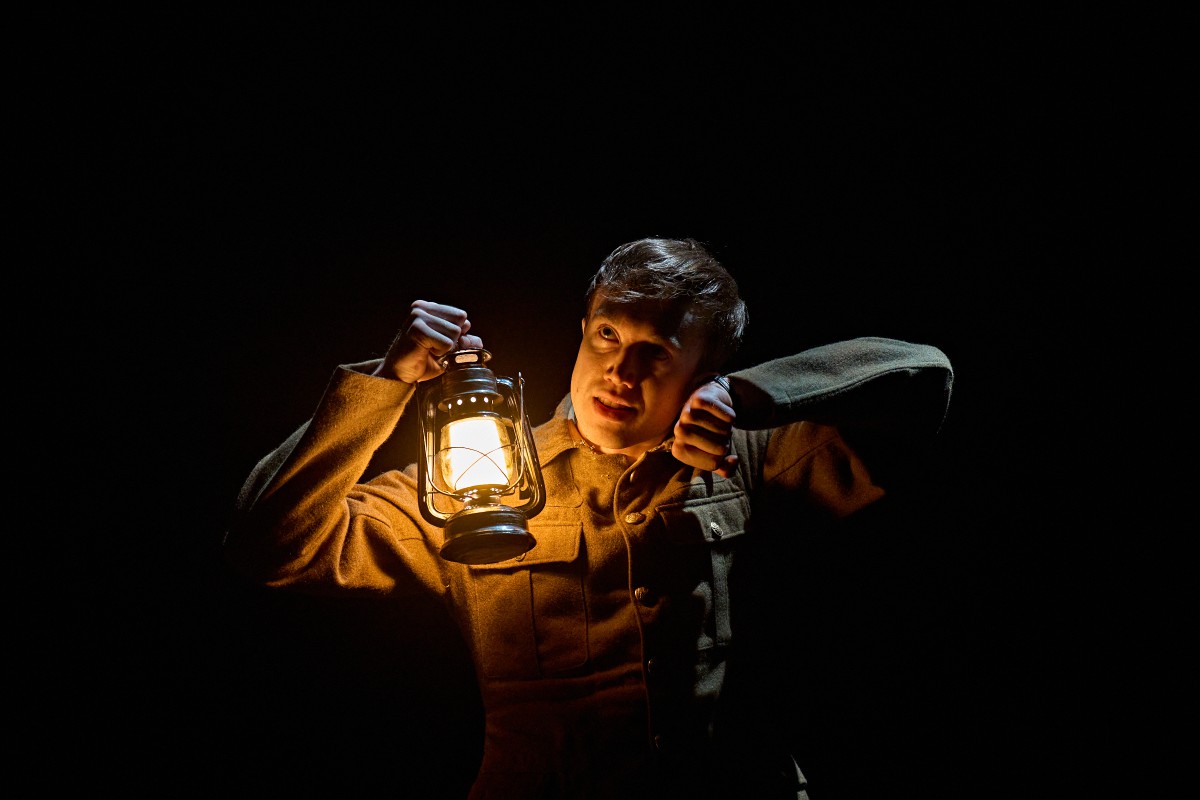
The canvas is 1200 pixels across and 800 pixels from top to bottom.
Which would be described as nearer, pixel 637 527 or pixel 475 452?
pixel 475 452

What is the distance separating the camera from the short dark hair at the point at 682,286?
1851 millimetres

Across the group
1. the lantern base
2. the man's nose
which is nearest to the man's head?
the man's nose

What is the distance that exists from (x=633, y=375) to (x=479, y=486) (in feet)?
1.57

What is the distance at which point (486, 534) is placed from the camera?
1434 mm

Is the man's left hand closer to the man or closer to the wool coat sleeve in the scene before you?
the man

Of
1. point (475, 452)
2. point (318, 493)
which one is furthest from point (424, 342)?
point (318, 493)

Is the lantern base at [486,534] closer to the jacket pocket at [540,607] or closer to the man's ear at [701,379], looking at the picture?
the jacket pocket at [540,607]

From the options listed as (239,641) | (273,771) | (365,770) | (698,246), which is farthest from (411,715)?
(698,246)

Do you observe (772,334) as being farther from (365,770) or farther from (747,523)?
(365,770)

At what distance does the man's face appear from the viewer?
1810mm

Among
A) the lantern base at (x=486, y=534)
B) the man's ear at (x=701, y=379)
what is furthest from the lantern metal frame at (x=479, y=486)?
the man's ear at (x=701, y=379)

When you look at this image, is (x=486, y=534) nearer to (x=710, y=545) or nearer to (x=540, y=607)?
(x=540, y=607)

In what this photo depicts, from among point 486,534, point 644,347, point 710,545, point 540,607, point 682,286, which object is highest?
point 682,286

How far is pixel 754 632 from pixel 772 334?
1.08 meters
